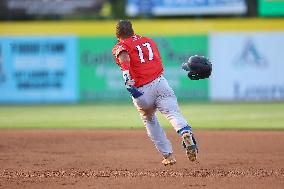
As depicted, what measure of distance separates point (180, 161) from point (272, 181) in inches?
96.3

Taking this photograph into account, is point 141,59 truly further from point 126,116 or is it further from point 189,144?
point 126,116

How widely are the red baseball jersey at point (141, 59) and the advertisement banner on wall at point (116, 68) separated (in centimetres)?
1345

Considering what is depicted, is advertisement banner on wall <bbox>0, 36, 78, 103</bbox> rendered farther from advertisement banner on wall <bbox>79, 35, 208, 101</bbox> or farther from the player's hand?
the player's hand

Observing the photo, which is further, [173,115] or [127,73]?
[173,115]

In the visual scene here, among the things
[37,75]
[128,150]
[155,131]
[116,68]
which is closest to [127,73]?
[155,131]

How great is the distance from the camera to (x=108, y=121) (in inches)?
679

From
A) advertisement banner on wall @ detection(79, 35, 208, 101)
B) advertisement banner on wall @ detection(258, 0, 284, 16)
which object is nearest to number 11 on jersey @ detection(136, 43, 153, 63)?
advertisement banner on wall @ detection(79, 35, 208, 101)

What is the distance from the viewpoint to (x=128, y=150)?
12258 mm

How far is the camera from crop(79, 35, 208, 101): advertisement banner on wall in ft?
76.2

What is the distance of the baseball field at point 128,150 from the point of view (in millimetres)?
8781

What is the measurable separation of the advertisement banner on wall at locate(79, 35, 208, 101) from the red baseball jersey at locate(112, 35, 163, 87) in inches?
529

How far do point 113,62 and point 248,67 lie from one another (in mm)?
4222

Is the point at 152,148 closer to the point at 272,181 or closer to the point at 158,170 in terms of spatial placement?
the point at 158,170

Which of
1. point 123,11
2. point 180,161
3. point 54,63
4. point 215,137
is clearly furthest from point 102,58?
point 180,161
